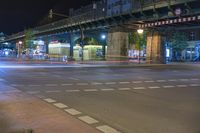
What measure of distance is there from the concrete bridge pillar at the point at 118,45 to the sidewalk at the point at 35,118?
48.0 metres

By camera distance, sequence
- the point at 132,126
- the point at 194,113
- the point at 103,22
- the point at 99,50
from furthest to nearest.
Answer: the point at 99,50 < the point at 103,22 < the point at 194,113 < the point at 132,126

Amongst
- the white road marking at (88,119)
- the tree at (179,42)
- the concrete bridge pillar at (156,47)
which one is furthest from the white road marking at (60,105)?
the tree at (179,42)

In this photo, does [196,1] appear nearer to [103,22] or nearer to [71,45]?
[103,22]

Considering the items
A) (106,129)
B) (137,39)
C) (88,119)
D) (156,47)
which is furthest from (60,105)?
(137,39)

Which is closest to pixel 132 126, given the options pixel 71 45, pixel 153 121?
pixel 153 121

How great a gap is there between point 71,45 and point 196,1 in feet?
186

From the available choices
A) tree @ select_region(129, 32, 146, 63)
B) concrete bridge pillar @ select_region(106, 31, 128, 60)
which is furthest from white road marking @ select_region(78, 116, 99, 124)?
tree @ select_region(129, 32, 146, 63)

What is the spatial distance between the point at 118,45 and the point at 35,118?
52.4 m

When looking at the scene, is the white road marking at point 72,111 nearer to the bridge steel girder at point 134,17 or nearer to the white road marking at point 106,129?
the white road marking at point 106,129

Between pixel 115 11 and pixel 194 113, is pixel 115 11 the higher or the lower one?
the higher one

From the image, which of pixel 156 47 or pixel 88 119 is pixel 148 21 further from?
pixel 88 119

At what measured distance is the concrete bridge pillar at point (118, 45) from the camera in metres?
60.8

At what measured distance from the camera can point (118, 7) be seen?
56688 millimetres

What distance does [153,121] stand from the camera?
31.0 ft
